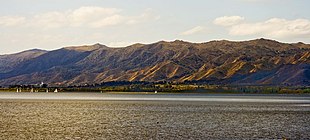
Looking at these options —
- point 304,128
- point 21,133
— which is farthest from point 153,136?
point 304,128

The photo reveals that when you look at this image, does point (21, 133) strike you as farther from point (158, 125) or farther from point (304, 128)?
point (304, 128)

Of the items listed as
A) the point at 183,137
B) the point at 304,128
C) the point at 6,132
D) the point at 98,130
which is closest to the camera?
the point at 183,137

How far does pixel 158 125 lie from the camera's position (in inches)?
3477

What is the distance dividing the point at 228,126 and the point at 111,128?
1838 centimetres

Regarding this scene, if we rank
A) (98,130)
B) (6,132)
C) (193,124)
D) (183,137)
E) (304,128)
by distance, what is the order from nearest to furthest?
(183,137) < (6,132) < (98,130) < (304,128) < (193,124)

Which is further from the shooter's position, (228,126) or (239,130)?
(228,126)

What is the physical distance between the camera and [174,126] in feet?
282

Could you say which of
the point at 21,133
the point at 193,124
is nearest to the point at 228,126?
the point at 193,124

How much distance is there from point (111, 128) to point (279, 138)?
2475cm

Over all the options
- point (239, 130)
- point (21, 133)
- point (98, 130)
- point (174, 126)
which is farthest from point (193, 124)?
point (21, 133)

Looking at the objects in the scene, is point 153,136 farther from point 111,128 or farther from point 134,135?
point 111,128

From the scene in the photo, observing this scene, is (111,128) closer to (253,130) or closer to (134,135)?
(134,135)

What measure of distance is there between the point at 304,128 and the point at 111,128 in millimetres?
28759

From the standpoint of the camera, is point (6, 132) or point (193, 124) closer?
point (6, 132)
